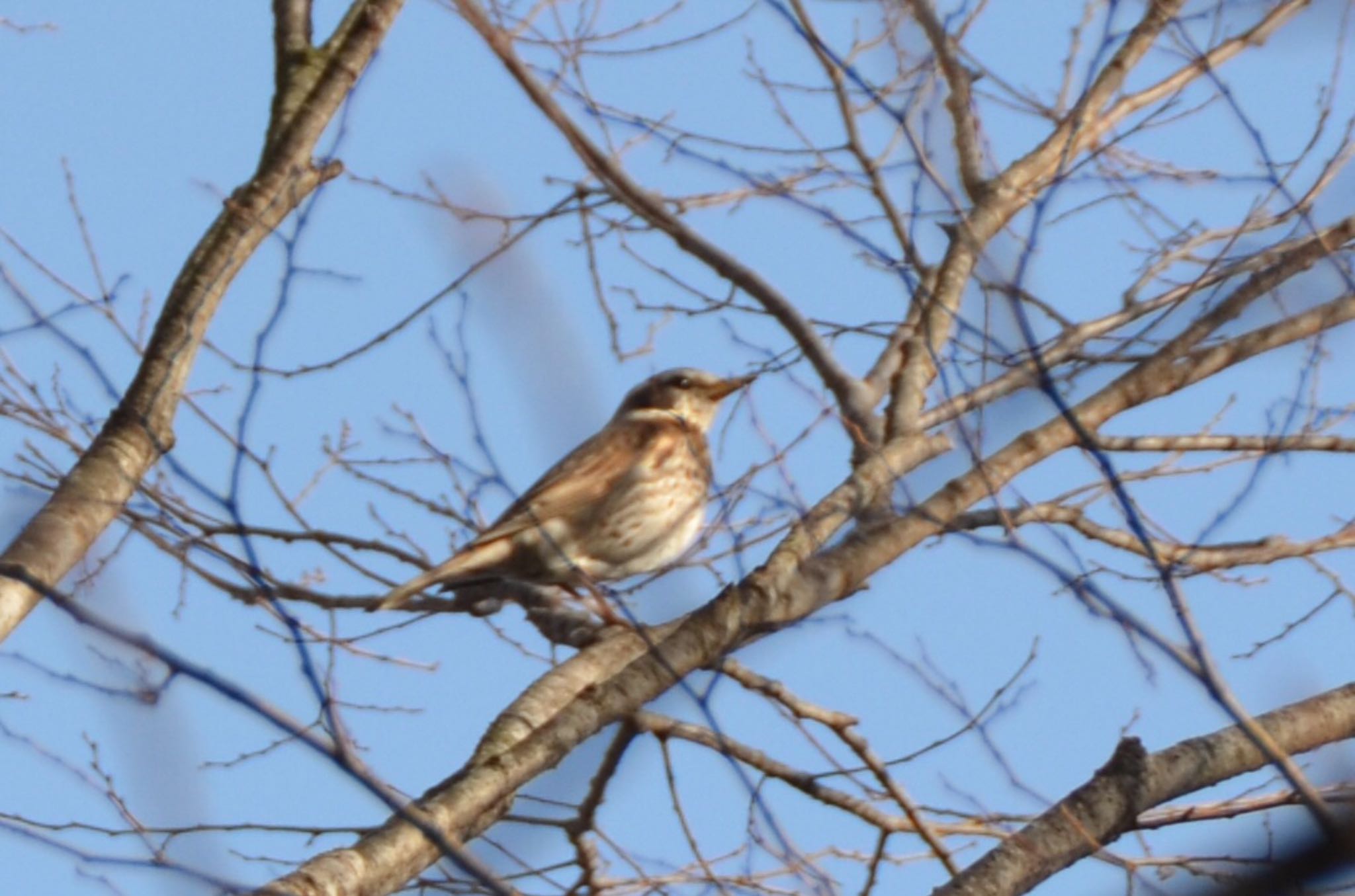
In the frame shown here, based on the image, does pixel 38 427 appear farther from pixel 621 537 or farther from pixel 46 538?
pixel 621 537

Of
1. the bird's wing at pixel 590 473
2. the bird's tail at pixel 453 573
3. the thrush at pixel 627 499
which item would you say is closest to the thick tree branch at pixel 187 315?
the bird's tail at pixel 453 573

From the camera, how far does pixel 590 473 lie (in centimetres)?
755

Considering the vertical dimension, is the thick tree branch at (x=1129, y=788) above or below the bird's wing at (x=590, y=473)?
below

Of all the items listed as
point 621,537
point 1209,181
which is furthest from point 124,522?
point 1209,181

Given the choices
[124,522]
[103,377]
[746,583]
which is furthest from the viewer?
[124,522]

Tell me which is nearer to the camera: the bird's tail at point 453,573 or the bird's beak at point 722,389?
the bird's tail at point 453,573

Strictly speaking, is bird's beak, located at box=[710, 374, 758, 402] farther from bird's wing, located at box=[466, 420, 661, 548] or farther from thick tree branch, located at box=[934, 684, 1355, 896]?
thick tree branch, located at box=[934, 684, 1355, 896]

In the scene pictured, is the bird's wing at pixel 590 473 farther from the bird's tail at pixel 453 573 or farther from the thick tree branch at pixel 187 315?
the thick tree branch at pixel 187 315

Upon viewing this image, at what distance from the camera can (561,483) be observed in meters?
7.46

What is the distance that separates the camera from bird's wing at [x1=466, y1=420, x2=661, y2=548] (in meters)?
7.37

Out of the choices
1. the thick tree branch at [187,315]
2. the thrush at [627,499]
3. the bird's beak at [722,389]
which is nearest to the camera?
the thick tree branch at [187,315]

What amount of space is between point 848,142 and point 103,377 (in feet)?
11.3

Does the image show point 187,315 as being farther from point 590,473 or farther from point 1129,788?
point 1129,788

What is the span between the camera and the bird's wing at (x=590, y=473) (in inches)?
290
